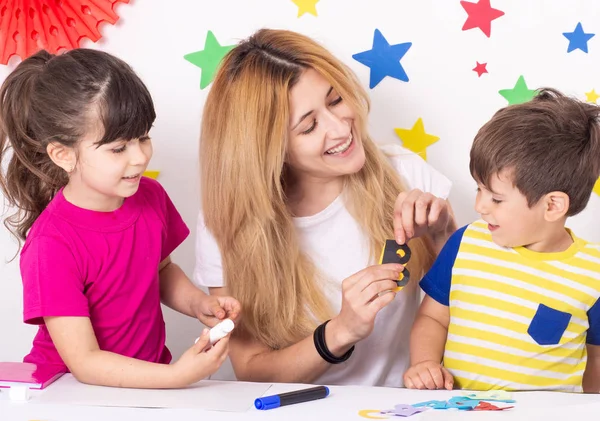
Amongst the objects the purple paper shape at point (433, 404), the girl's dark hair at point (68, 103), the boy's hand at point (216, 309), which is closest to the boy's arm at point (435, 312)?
the purple paper shape at point (433, 404)

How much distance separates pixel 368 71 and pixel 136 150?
0.71 metres

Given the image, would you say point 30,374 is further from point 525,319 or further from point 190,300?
point 525,319

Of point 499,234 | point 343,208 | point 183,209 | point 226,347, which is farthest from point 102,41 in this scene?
point 499,234

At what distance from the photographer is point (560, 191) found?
138cm

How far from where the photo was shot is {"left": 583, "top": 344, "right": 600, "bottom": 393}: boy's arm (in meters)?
1.47

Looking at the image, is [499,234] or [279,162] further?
[279,162]

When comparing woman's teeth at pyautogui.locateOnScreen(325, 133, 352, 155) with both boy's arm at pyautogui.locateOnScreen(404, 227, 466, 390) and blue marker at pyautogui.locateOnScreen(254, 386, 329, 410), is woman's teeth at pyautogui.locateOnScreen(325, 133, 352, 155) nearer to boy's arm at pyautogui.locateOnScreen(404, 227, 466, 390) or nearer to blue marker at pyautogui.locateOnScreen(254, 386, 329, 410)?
boy's arm at pyautogui.locateOnScreen(404, 227, 466, 390)

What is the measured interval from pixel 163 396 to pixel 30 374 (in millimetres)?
235

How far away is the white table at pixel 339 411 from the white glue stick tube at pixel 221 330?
132 millimetres

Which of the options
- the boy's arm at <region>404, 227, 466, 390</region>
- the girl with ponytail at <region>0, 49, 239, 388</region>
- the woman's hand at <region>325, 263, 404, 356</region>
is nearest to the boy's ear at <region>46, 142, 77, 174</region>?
the girl with ponytail at <region>0, 49, 239, 388</region>

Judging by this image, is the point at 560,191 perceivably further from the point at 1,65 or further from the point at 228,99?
the point at 1,65

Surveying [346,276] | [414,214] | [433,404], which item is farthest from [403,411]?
[346,276]

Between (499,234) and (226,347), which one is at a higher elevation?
(499,234)

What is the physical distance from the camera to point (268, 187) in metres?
1.63
